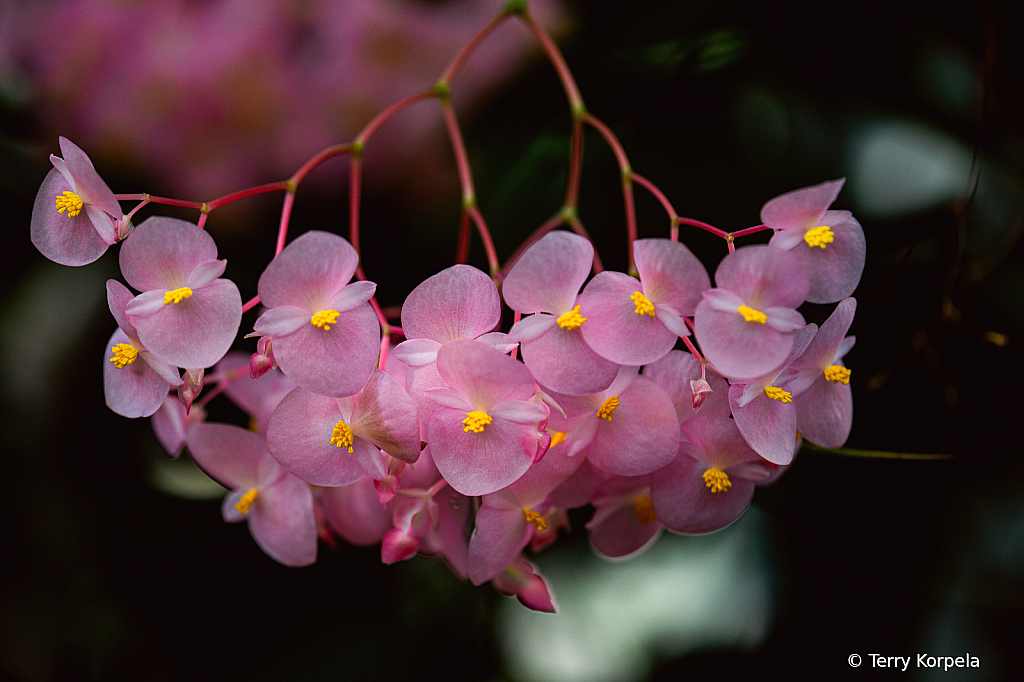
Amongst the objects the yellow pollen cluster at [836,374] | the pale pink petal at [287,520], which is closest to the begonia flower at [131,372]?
the pale pink petal at [287,520]

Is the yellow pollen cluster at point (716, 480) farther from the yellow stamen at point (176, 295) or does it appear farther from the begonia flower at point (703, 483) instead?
the yellow stamen at point (176, 295)

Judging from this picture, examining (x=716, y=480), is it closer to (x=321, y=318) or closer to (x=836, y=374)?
(x=836, y=374)

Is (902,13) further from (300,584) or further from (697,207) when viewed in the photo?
(300,584)

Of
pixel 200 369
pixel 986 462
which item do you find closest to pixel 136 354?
pixel 200 369

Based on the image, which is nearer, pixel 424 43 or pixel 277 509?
pixel 277 509

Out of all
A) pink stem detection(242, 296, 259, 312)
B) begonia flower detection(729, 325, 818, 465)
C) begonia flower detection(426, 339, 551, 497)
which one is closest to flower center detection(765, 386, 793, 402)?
begonia flower detection(729, 325, 818, 465)

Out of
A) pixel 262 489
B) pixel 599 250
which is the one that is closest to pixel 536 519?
pixel 262 489

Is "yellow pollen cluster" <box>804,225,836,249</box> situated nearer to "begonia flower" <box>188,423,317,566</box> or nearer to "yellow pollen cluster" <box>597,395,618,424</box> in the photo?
"yellow pollen cluster" <box>597,395,618,424</box>
